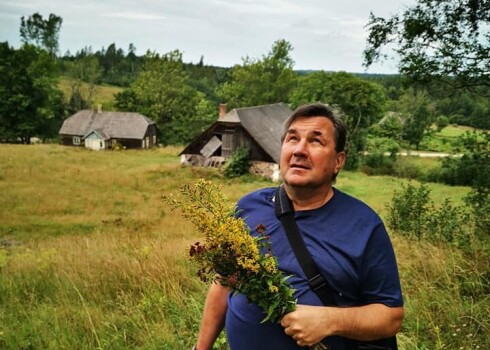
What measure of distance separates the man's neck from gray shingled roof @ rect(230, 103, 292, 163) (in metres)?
27.3

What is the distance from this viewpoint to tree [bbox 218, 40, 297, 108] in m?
51.8

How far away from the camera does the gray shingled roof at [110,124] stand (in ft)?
158

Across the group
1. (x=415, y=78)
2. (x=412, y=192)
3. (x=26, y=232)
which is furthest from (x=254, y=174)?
(x=415, y=78)

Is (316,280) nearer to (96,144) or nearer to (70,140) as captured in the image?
(96,144)

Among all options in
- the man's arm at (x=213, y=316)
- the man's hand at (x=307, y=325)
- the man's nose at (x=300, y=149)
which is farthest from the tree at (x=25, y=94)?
the man's hand at (x=307, y=325)

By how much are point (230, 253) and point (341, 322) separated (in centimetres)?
64

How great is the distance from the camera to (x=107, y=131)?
48.5 m

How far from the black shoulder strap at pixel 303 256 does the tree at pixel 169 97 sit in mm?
51518

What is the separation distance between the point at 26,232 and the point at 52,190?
7.89 m

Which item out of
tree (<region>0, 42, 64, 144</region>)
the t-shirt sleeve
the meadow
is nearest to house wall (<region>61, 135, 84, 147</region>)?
tree (<region>0, 42, 64, 144</region>)

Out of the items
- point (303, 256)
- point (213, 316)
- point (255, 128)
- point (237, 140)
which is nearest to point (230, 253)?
point (303, 256)

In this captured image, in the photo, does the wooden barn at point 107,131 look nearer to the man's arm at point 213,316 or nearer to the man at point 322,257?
the man's arm at point 213,316

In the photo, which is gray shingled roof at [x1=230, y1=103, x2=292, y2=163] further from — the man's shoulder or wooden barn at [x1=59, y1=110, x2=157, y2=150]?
the man's shoulder

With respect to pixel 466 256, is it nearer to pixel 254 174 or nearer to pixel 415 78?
pixel 415 78
